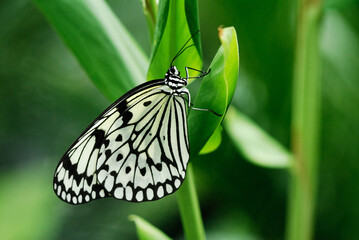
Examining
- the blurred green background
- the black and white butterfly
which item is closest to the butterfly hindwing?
the black and white butterfly

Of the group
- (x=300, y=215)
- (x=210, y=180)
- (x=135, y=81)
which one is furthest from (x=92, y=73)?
(x=210, y=180)

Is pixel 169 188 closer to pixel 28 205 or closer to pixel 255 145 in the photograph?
pixel 255 145

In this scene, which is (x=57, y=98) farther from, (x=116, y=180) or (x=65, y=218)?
(x=116, y=180)

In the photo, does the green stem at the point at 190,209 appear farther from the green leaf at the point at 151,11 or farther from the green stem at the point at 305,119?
the green stem at the point at 305,119

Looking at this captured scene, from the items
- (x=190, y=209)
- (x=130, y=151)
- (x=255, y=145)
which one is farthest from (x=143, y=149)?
(x=255, y=145)

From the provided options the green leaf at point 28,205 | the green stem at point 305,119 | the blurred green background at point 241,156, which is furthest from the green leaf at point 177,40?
the green leaf at point 28,205

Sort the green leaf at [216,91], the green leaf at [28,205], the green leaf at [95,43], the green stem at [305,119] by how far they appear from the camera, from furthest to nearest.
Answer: the green leaf at [28,205] < the green stem at [305,119] < the green leaf at [95,43] < the green leaf at [216,91]
